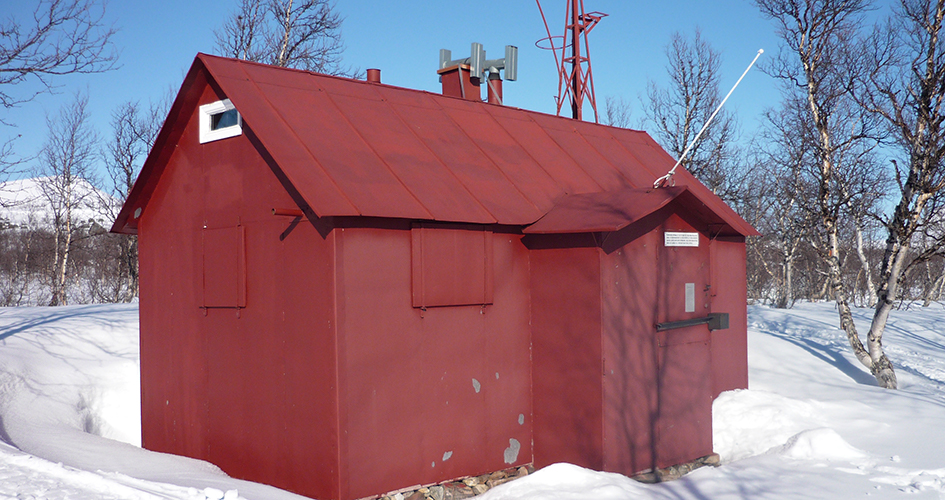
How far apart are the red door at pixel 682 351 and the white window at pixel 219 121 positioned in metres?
4.91

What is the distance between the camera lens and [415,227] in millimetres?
6969

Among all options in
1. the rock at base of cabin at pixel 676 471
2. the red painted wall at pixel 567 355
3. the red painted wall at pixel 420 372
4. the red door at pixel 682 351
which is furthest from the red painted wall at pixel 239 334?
the red door at pixel 682 351

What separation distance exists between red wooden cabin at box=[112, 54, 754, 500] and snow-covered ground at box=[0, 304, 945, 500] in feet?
1.98

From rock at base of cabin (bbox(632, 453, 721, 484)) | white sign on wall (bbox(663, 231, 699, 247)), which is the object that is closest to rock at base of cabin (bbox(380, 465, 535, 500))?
rock at base of cabin (bbox(632, 453, 721, 484))

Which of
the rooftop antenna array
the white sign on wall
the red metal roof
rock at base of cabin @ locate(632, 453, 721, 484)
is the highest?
the rooftop antenna array

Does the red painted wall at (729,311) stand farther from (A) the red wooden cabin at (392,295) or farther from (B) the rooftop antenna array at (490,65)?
(B) the rooftop antenna array at (490,65)

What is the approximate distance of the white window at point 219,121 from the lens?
7.42 metres

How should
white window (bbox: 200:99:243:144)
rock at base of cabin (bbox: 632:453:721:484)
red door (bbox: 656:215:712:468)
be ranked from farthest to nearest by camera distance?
red door (bbox: 656:215:712:468), rock at base of cabin (bbox: 632:453:721:484), white window (bbox: 200:99:243:144)

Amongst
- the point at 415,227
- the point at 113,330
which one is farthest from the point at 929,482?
the point at 113,330

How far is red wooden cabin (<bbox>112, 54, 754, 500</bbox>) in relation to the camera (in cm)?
659

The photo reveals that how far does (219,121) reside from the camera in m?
7.75

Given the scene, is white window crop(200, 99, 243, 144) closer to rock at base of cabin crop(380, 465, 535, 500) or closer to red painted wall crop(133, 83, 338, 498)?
red painted wall crop(133, 83, 338, 498)

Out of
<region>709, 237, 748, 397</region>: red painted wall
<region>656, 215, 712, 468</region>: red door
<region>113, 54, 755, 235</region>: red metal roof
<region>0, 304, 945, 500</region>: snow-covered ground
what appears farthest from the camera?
<region>709, 237, 748, 397</region>: red painted wall

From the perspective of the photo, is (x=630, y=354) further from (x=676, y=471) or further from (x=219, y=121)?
(x=219, y=121)
